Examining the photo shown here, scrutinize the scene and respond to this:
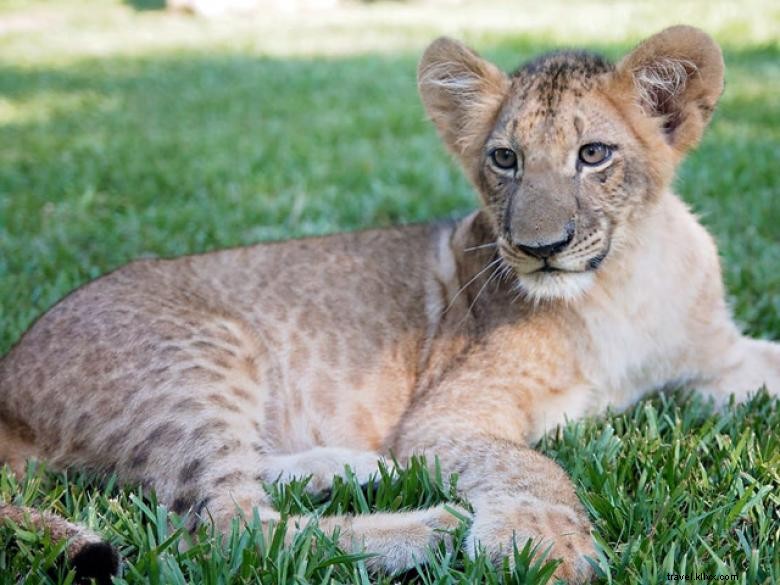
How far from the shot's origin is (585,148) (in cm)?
293

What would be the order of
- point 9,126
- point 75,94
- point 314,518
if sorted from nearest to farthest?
point 314,518 < point 9,126 < point 75,94

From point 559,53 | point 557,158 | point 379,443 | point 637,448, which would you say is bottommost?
point 379,443

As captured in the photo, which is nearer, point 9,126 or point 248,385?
point 248,385

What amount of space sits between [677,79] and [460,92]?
2.38 ft

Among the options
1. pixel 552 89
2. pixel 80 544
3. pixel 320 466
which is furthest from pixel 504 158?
pixel 80 544

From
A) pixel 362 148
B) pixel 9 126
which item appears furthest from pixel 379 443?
pixel 9 126

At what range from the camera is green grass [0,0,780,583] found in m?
2.40

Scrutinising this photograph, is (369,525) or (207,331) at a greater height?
(207,331)

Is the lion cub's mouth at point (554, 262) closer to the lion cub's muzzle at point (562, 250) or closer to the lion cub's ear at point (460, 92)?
the lion cub's muzzle at point (562, 250)

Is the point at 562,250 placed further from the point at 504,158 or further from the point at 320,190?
the point at 320,190

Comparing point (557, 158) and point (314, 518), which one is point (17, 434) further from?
point (557, 158)

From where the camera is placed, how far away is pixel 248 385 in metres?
3.22

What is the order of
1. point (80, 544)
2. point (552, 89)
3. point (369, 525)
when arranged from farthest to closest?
point (552, 89) → point (369, 525) → point (80, 544)

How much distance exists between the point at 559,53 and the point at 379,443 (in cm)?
142
